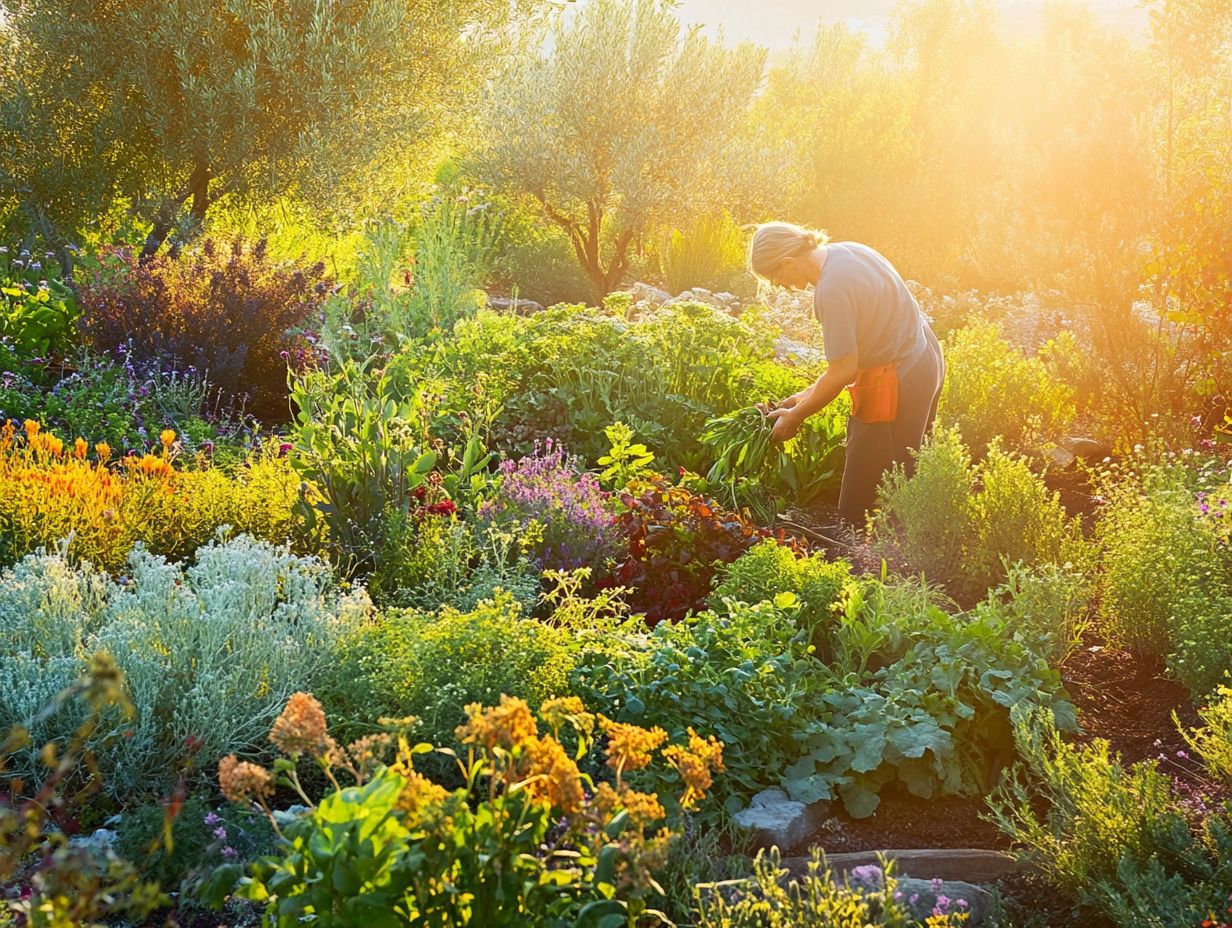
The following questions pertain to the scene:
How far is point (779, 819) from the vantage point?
9.82 ft

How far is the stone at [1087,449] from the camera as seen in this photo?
22.0 feet

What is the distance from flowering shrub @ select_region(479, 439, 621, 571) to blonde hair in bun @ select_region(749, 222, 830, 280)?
49.2 inches

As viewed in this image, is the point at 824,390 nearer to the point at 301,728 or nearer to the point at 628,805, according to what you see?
the point at 628,805

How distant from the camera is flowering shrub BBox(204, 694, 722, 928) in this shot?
1694mm

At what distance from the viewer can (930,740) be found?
3.17 meters

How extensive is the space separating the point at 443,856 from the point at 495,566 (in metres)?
2.90

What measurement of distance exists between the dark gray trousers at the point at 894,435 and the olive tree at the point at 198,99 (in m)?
6.50

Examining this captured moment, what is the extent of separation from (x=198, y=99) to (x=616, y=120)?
5.60 m

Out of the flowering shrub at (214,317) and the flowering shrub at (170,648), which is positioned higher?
the flowering shrub at (170,648)

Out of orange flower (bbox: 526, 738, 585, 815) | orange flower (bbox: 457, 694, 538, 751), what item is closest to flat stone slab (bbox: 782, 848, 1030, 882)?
orange flower (bbox: 526, 738, 585, 815)

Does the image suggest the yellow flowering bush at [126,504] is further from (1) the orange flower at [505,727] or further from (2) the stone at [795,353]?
(2) the stone at [795,353]

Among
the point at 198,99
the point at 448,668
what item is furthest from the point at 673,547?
the point at 198,99

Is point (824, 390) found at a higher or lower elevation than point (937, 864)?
higher

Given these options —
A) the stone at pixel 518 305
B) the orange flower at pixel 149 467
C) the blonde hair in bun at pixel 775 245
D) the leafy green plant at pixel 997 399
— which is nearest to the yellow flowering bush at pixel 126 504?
the orange flower at pixel 149 467
